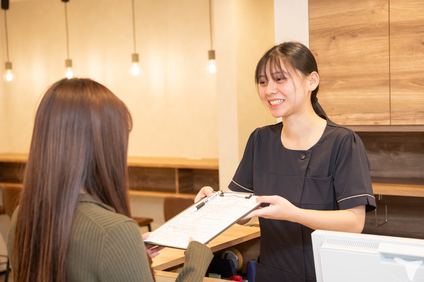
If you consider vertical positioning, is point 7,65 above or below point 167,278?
above

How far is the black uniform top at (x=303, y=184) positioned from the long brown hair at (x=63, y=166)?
0.85 m

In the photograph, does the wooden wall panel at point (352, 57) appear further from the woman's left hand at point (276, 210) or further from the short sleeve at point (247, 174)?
the woman's left hand at point (276, 210)

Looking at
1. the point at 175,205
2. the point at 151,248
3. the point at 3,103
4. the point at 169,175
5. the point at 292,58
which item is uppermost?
the point at 292,58

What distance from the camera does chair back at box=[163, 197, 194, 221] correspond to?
3.83 meters

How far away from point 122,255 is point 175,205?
301 cm

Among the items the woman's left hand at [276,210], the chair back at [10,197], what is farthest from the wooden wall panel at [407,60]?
the chair back at [10,197]

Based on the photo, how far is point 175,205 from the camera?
12.8 ft

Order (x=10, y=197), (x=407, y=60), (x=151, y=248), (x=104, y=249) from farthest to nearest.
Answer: (x=10, y=197), (x=407, y=60), (x=151, y=248), (x=104, y=249)

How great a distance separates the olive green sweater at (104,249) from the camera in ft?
2.96

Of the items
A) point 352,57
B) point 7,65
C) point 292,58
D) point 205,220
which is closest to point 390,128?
point 352,57

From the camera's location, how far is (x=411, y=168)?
3020 mm

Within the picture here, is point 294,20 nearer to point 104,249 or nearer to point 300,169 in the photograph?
point 300,169

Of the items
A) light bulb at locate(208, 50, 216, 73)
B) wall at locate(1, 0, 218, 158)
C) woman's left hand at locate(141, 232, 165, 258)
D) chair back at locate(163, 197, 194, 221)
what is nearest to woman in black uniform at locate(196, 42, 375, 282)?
woman's left hand at locate(141, 232, 165, 258)

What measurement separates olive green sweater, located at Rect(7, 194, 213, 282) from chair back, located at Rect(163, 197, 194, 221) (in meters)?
2.88
